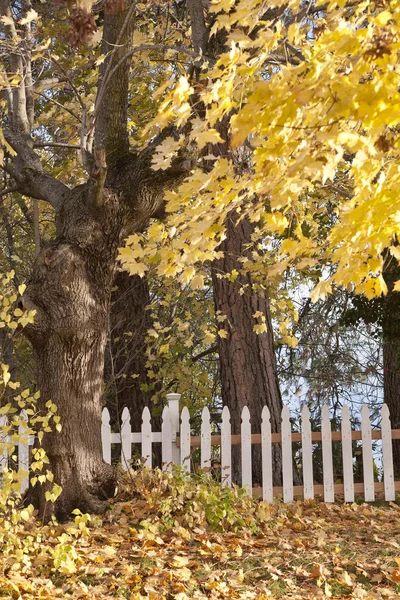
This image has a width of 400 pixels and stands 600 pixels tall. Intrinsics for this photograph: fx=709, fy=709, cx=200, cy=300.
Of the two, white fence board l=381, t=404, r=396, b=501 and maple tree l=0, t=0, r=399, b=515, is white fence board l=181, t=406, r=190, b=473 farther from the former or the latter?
white fence board l=381, t=404, r=396, b=501

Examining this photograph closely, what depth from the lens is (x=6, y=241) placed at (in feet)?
37.0

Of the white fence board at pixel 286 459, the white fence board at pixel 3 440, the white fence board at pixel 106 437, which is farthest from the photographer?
the white fence board at pixel 286 459

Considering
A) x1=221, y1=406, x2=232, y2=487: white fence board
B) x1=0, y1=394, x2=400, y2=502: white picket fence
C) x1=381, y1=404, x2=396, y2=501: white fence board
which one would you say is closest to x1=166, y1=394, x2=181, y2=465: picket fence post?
x1=0, y1=394, x2=400, y2=502: white picket fence

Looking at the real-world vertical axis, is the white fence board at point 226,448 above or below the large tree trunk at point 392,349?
below

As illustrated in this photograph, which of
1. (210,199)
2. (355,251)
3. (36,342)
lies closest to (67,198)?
(36,342)

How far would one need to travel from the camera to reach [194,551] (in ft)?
17.0

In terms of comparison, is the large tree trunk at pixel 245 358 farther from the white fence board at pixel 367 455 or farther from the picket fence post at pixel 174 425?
the white fence board at pixel 367 455

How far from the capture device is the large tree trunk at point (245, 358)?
7.94 metres

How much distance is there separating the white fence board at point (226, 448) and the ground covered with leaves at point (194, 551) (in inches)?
26.7

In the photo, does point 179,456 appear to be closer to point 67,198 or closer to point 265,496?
point 265,496

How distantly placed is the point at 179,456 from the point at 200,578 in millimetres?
3092

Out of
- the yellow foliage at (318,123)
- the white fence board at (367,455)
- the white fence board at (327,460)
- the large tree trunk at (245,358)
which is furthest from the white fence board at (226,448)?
the yellow foliage at (318,123)

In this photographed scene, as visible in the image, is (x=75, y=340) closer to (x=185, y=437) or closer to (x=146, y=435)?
(x=146, y=435)

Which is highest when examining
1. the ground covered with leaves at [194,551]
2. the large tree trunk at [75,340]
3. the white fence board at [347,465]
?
the large tree trunk at [75,340]
